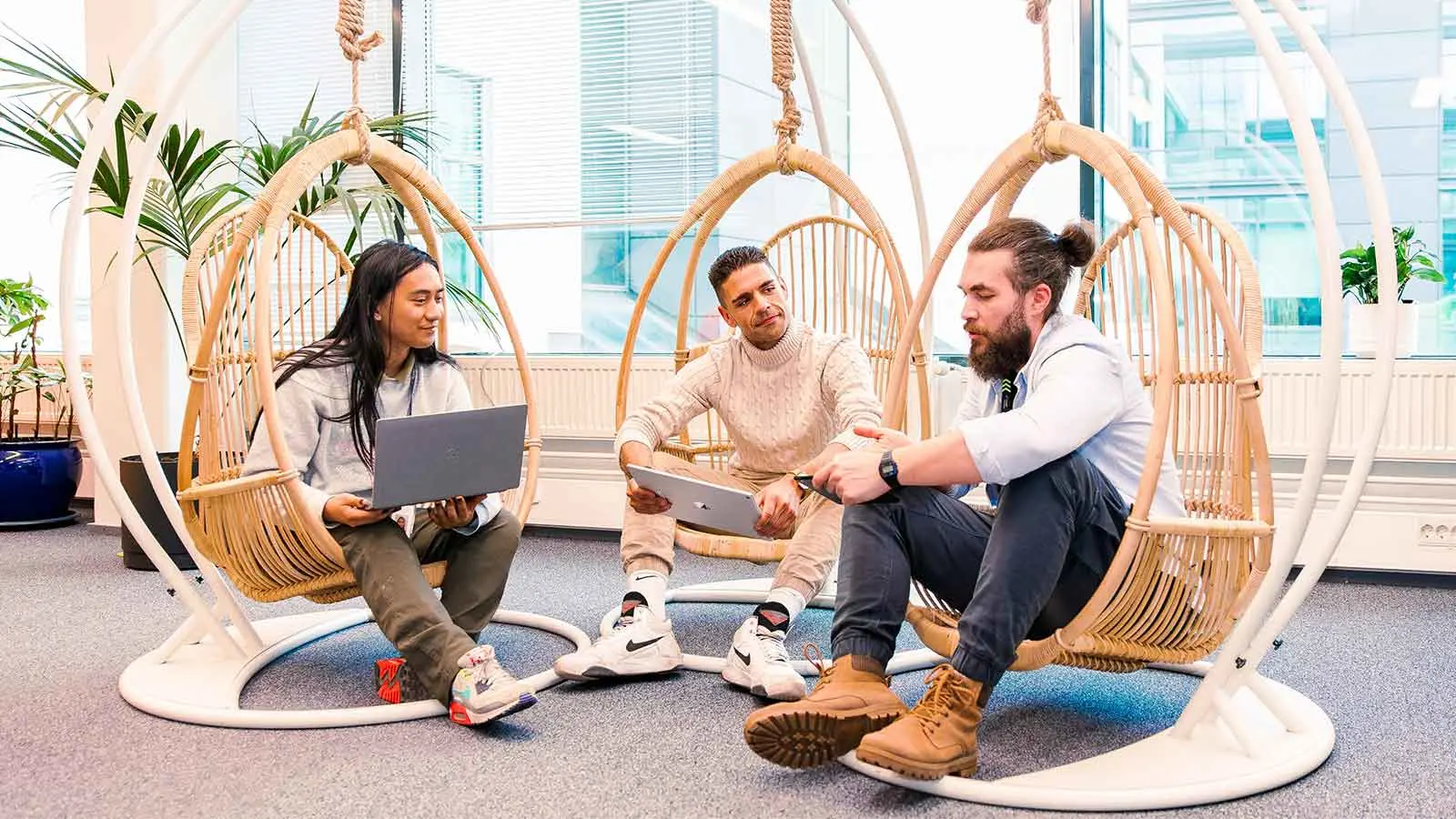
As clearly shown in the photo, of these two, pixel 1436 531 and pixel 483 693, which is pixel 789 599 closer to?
pixel 483 693

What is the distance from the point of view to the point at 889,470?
190 cm

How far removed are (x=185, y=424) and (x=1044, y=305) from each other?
1.61 metres

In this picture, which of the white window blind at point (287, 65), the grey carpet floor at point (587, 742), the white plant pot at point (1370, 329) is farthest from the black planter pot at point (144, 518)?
the white plant pot at point (1370, 329)

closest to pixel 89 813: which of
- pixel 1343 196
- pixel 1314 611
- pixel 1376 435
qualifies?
pixel 1376 435

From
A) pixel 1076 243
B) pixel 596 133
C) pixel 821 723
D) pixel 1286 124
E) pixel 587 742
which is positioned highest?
pixel 596 133

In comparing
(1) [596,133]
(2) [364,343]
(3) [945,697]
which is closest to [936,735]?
(3) [945,697]

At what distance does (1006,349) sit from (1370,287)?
1872 mm

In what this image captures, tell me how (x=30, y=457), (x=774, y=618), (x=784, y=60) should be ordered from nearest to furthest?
(x=774, y=618) → (x=784, y=60) → (x=30, y=457)

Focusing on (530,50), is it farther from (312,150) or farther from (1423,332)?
(1423,332)

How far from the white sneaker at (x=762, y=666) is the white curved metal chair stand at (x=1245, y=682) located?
329mm

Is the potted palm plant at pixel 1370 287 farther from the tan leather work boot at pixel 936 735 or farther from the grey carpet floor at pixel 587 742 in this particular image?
the tan leather work boot at pixel 936 735

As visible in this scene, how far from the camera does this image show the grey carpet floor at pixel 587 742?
1764 millimetres

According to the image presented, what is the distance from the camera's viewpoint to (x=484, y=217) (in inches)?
185

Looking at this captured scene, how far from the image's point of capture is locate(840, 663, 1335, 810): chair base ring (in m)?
1.74
